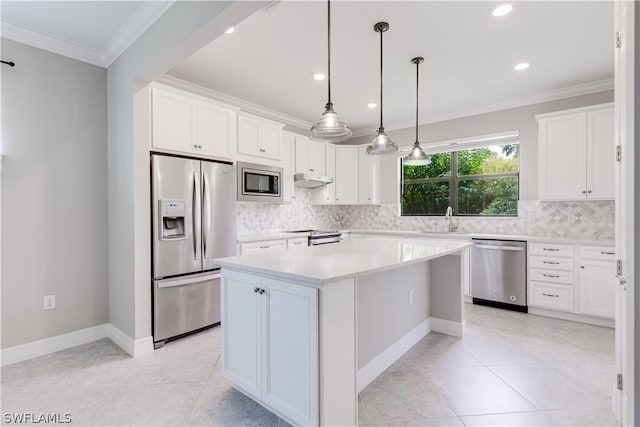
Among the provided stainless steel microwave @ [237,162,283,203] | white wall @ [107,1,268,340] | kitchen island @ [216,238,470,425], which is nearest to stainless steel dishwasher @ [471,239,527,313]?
kitchen island @ [216,238,470,425]

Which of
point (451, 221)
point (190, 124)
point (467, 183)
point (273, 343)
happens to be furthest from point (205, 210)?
point (467, 183)

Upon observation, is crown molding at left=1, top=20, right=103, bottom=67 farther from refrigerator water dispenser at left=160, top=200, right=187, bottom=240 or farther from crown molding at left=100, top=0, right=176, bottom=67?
refrigerator water dispenser at left=160, top=200, right=187, bottom=240

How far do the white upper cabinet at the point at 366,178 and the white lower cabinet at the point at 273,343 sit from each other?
3.80 meters

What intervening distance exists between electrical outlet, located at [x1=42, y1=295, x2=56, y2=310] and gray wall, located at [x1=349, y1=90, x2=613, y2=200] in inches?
201

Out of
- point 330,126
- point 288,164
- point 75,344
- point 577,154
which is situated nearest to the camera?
point 330,126

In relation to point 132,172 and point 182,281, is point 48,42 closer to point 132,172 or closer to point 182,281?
point 132,172

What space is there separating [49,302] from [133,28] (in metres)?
2.47

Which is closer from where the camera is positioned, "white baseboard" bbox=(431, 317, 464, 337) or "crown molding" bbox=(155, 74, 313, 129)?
"white baseboard" bbox=(431, 317, 464, 337)

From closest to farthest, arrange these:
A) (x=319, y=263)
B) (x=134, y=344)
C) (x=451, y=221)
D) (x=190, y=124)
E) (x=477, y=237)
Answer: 1. (x=319, y=263)
2. (x=134, y=344)
3. (x=190, y=124)
4. (x=477, y=237)
5. (x=451, y=221)

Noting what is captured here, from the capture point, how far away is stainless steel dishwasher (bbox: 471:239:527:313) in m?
3.75

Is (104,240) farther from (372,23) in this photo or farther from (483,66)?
(483,66)

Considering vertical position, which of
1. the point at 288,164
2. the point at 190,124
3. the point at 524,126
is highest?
the point at 524,126

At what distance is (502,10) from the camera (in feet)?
7.55

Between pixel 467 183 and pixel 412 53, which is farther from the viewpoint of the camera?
pixel 467 183
